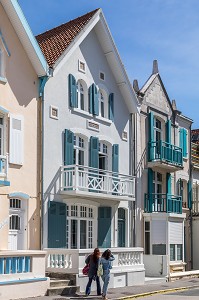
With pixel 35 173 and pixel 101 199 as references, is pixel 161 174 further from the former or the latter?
pixel 35 173

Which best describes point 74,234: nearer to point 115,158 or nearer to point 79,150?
point 79,150

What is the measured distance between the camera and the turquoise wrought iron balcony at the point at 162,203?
28.9 m

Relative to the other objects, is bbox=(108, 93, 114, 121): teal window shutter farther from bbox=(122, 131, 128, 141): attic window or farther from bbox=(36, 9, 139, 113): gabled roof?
bbox=(122, 131, 128, 141): attic window

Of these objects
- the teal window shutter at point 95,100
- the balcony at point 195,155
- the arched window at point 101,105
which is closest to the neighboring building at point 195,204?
the balcony at point 195,155

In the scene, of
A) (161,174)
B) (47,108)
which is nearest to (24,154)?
(47,108)

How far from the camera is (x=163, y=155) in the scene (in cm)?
2950

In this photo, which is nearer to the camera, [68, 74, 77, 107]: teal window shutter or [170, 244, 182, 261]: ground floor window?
[68, 74, 77, 107]: teal window shutter

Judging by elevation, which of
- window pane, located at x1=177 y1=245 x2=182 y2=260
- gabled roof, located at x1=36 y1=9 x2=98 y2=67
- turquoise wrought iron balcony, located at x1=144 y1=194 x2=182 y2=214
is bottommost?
window pane, located at x1=177 y1=245 x2=182 y2=260

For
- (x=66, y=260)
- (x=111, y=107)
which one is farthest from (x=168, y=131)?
(x=66, y=260)

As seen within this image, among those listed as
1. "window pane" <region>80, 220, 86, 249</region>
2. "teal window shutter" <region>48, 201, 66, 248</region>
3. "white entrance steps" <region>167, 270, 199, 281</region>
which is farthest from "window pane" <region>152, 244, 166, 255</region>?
"teal window shutter" <region>48, 201, 66, 248</region>

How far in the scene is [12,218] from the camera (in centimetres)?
2142

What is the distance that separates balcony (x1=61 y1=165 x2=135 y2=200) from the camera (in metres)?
23.1

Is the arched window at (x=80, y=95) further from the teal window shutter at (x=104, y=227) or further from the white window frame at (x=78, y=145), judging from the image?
the teal window shutter at (x=104, y=227)

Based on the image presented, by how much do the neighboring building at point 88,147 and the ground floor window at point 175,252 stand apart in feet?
8.97
